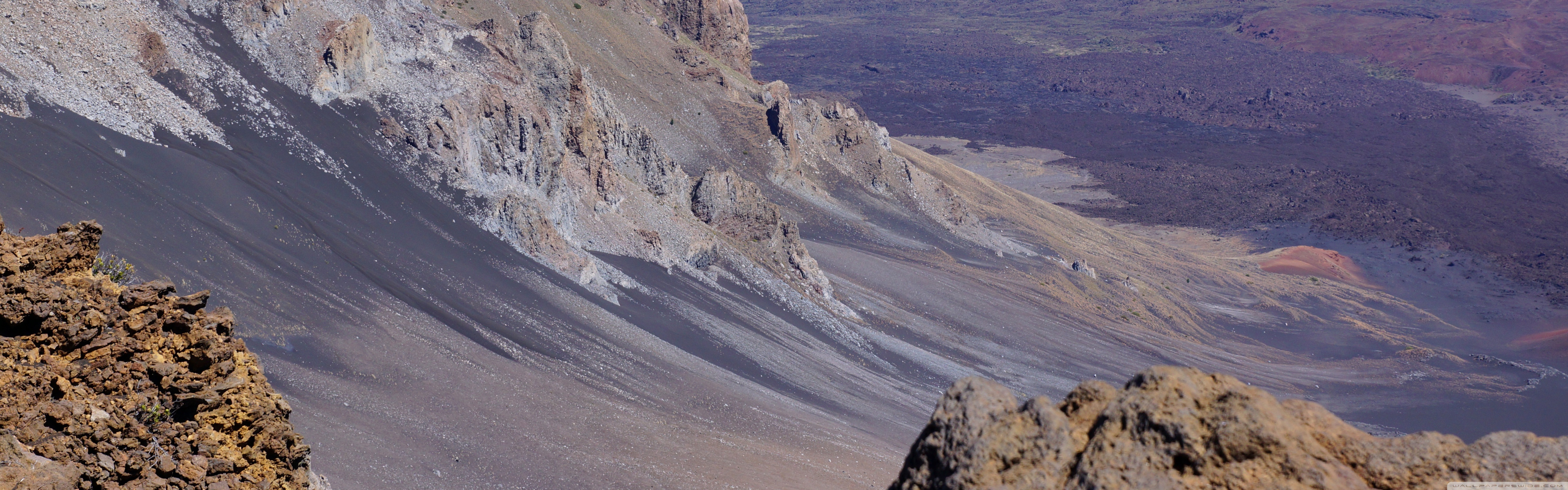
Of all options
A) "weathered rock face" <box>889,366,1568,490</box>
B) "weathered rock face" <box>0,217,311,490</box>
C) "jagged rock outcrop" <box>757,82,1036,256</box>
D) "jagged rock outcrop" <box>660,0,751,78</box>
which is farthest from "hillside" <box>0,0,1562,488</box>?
"weathered rock face" <box>889,366,1568,490</box>

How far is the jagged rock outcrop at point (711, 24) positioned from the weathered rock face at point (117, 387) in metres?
71.1

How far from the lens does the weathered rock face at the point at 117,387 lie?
324 inches

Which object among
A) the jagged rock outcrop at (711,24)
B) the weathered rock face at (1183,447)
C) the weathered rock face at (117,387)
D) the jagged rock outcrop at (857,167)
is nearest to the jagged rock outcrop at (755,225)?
the jagged rock outcrop at (857,167)

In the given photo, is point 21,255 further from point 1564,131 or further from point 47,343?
point 1564,131

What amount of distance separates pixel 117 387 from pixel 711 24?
7486 centimetres

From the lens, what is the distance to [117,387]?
29.4 ft

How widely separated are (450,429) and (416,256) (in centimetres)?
1045

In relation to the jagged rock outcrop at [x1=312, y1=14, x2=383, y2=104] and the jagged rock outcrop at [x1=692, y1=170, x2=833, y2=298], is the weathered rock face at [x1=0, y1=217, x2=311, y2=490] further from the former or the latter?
the jagged rock outcrop at [x1=692, y1=170, x2=833, y2=298]

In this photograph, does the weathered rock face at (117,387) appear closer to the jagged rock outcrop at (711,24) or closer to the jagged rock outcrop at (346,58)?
the jagged rock outcrop at (346,58)

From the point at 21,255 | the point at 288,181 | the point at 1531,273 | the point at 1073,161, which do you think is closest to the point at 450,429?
the point at 288,181

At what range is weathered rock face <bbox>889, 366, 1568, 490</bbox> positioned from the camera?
6.08 metres

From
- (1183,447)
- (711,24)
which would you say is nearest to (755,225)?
(711,24)

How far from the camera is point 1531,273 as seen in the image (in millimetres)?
91438

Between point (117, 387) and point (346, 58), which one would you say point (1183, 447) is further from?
point (346, 58)
